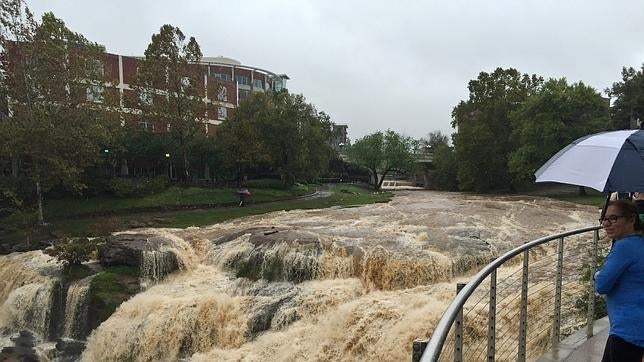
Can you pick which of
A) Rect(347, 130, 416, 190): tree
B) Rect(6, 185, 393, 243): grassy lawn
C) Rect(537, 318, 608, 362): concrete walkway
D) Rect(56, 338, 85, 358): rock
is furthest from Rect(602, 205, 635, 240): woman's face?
Rect(347, 130, 416, 190): tree

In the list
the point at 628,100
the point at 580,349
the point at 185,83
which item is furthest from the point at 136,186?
the point at 628,100

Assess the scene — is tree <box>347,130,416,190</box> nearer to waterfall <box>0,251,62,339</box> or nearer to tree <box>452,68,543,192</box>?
tree <box>452,68,543,192</box>

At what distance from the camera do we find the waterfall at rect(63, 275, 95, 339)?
43.8 feet

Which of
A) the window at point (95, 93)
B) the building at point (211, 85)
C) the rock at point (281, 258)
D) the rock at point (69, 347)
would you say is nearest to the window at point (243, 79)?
the building at point (211, 85)

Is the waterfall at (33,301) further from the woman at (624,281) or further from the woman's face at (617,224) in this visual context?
the woman's face at (617,224)

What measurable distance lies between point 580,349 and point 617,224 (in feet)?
6.67

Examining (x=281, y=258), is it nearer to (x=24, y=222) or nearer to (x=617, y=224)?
(x=617, y=224)

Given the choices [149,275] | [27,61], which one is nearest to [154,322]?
[149,275]

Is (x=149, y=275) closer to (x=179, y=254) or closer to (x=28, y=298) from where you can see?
(x=179, y=254)

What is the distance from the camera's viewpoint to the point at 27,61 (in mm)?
25375

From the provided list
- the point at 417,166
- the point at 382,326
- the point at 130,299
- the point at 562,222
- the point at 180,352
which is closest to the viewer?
the point at 382,326

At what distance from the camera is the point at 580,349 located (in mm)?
4535

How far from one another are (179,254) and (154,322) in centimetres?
404

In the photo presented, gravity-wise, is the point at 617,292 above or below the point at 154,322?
above
